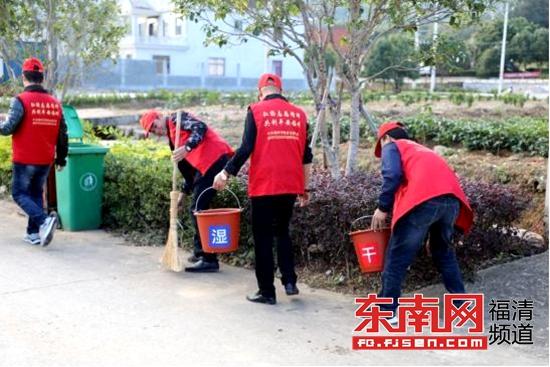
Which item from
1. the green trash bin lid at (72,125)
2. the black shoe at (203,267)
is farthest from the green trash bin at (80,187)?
the black shoe at (203,267)

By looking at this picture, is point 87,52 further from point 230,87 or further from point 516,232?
point 230,87

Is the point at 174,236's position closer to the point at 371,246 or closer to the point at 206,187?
the point at 206,187

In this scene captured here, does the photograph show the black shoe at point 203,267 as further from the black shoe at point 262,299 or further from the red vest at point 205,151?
the black shoe at point 262,299

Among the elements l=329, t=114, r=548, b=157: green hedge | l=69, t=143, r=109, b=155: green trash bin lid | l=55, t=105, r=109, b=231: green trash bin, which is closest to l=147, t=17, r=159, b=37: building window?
l=329, t=114, r=548, b=157: green hedge

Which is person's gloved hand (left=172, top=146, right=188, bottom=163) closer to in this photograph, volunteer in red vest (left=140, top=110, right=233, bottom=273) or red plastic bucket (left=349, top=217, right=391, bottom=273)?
volunteer in red vest (left=140, top=110, right=233, bottom=273)

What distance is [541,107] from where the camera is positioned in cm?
1931

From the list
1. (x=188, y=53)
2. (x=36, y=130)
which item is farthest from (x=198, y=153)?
(x=188, y=53)

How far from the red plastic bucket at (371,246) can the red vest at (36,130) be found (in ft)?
11.5

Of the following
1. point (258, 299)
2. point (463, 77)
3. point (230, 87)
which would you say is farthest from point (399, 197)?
point (463, 77)

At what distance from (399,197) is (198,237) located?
2.21 meters

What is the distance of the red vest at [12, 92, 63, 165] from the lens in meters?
6.95

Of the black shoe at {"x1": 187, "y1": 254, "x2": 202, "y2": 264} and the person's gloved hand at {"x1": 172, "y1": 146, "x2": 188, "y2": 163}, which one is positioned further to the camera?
the black shoe at {"x1": 187, "y1": 254, "x2": 202, "y2": 264}

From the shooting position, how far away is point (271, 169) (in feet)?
17.2

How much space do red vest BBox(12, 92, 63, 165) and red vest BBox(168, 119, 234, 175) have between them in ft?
4.95
